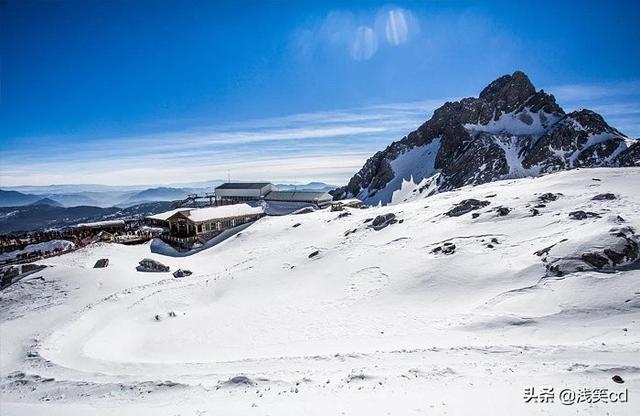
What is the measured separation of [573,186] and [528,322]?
98.5 feet

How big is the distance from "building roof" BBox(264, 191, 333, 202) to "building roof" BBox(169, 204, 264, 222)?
2329 cm

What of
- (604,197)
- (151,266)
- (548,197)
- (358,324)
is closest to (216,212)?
(151,266)

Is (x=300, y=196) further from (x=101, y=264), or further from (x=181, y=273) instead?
(x=101, y=264)

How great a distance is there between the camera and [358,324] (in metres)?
22.4

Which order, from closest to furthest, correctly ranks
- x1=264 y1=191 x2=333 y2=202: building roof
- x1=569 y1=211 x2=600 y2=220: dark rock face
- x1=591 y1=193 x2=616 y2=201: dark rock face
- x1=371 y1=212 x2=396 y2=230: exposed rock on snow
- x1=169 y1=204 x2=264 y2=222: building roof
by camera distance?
x1=569 y1=211 x2=600 y2=220: dark rock face < x1=591 y1=193 x2=616 y2=201: dark rock face < x1=371 y1=212 x2=396 y2=230: exposed rock on snow < x1=169 y1=204 x2=264 y2=222: building roof < x1=264 y1=191 x2=333 y2=202: building roof

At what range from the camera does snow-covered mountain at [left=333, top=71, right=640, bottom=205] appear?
318 feet

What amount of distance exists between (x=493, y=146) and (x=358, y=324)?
4086 inches

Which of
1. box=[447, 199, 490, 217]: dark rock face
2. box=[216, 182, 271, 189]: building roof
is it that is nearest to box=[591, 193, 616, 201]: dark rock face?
box=[447, 199, 490, 217]: dark rock face

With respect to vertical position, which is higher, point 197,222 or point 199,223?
point 197,222

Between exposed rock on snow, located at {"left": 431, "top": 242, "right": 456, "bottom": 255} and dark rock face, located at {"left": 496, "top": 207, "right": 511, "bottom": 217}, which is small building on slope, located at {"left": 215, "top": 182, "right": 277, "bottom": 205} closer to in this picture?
dark rock face, located at {"left": 496, "top": 207, "right": 511, "bottom": 217}

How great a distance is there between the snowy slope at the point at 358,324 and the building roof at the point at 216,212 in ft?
47.2

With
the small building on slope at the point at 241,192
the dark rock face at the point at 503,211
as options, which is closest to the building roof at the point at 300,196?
the small building on slope at the point at 241,192

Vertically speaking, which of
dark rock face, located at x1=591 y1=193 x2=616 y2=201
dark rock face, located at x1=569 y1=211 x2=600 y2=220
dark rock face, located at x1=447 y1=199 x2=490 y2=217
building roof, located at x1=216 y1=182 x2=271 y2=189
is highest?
building roof, located at x1=216 y1=182 x2=271 y2=189

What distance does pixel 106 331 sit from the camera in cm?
2492
